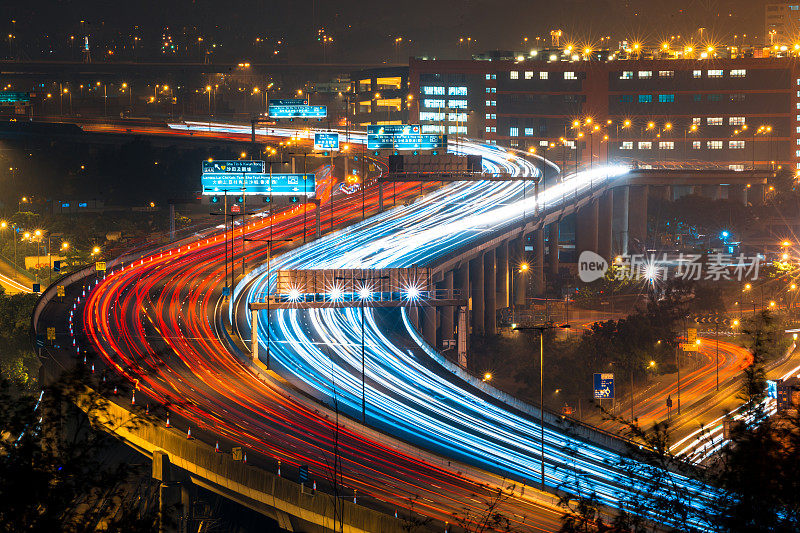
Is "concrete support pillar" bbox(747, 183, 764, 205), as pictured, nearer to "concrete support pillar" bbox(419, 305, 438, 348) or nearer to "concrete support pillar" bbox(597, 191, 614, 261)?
"concrete support pillar" bbox(597, 191, 614, 261)

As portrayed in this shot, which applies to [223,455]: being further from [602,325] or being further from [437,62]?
[437,62]

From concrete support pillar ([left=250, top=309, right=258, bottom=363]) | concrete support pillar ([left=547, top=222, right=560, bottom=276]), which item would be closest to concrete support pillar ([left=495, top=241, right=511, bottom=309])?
concrete support pillar ([left=547, top=222, right=560, bottom=276])

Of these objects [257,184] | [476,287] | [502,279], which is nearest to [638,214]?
[502,279]

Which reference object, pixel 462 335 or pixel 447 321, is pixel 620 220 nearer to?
pixel 447 321

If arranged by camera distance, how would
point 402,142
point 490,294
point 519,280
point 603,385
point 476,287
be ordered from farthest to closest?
point 519,280
point 402,142
point 490,294
point 476,287
point 603,385

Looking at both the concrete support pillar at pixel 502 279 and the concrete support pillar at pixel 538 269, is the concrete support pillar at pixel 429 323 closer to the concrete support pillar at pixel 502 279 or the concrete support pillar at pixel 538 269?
the concrete support pillar at pixel 502 279

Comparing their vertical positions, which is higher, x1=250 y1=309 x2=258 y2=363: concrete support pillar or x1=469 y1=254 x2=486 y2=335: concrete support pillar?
x1=250 y1=309 x2=258 y2=363: concrete support pillar
